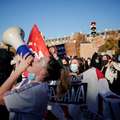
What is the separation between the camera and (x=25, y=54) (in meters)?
Answer: 3.75

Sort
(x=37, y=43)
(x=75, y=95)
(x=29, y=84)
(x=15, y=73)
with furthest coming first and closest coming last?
(x=75, y=95)
(x=37, y=43)
(x=29, y=84)
(x=15, y=73)

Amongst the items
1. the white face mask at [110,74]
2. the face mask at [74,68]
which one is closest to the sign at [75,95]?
the face mask at [74,68]

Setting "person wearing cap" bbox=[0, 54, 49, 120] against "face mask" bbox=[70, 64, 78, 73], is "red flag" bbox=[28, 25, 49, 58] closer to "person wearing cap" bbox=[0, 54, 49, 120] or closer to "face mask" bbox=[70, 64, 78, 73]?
"person wearing cap" bbox=[0, 54, 49, 120]

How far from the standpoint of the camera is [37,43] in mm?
5285

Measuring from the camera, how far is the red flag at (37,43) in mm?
5090

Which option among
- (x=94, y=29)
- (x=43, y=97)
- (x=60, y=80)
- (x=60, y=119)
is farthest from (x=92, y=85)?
(x=94, y=29)

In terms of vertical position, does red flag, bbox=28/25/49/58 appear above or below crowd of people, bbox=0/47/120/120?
above

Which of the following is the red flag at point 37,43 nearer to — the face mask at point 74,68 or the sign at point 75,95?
the sign at point 75,95

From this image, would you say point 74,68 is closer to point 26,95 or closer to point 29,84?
point 29,84

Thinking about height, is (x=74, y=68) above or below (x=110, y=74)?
above

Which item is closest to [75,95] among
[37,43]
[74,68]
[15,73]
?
[37,43]

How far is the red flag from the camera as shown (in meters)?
5.09

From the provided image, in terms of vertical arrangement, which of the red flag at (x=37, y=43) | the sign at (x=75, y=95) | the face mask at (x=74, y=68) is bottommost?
the sign at (x=75, y=95)

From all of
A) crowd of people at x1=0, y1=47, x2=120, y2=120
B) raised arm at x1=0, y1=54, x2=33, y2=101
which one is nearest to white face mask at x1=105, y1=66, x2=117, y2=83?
crowd of people at x1=0, y1=47, x2=120, y2=120
